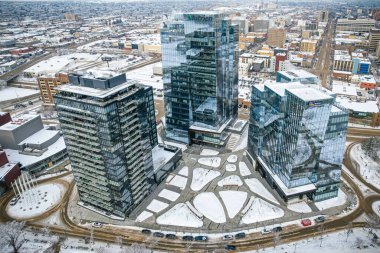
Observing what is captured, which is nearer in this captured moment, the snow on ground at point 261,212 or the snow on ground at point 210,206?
the snow on ground at point 261,212

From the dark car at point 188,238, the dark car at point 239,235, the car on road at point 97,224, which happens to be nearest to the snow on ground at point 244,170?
the dark car at point 239,235

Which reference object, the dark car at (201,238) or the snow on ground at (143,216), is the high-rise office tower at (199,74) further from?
the dark car at (201,238)

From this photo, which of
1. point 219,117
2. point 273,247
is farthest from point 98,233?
point 219,117

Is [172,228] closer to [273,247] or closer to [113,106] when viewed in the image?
[273,247]

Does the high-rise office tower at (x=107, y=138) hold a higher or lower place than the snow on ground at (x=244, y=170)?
higher

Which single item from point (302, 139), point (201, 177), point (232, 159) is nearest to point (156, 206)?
point (201, 177)
